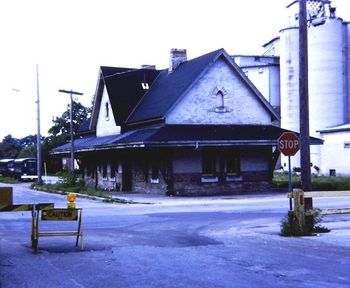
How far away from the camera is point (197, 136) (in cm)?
3075

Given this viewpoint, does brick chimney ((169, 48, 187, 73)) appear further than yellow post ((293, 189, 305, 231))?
Yes

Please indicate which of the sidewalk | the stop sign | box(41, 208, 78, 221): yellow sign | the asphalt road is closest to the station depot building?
the sidewalk

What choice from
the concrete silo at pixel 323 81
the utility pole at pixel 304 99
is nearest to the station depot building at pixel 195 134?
the utility pole at pixel 304 99

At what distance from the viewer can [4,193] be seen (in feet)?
35.3

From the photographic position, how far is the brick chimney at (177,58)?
3916cm

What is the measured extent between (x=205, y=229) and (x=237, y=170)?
57.4 ft

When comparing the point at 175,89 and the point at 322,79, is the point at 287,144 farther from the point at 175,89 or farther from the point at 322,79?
the point at 322,79

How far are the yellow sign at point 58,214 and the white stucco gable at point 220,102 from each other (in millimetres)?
20875

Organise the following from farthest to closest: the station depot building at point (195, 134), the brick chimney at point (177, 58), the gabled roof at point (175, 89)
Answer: the brick chimney at point (177, 58) → the gabled roof at point (175, 89) → the station depot building at point (195, 134)

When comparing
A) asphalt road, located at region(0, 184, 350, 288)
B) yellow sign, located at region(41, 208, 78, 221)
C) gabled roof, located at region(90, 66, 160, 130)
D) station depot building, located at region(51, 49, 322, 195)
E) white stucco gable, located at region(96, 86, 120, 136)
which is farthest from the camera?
white stucco gable, located at region(96, 86, 120, 136)

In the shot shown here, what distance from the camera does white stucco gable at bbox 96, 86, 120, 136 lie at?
127 feet

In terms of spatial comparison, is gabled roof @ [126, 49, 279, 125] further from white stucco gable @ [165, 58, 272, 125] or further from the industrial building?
the industrial building

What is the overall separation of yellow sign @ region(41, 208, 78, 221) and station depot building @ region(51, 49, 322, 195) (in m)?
17.2

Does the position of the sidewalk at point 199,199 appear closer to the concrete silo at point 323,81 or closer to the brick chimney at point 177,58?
the brick chimney at point 177,58
